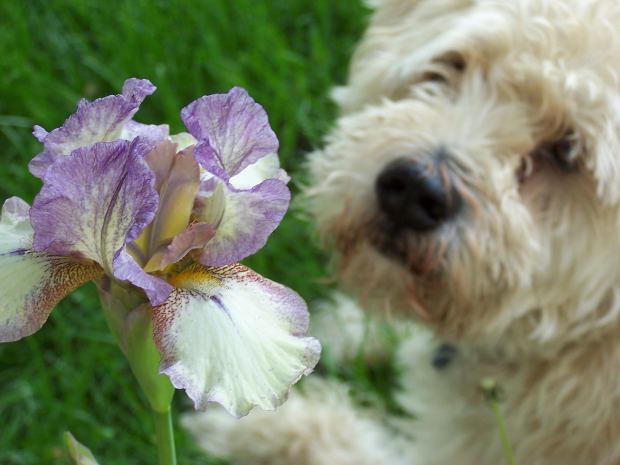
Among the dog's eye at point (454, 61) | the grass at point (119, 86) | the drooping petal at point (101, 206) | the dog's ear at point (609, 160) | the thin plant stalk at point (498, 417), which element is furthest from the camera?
the grass at point (119, 86)

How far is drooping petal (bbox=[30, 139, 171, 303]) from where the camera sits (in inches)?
16.1

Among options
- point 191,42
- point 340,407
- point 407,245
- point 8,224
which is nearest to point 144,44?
point 191,42

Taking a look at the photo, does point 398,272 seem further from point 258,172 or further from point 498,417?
point 258,172

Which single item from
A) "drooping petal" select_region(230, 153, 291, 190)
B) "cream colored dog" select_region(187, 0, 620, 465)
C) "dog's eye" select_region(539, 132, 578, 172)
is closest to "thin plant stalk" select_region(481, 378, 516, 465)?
"drooping petal" select_region(230, 153, 291, 190)

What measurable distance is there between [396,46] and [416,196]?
41cm

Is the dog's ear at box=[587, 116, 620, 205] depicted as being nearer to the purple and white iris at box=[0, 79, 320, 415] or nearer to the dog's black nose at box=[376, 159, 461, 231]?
the dog's black nose at box=[376, 159, 461, 231]

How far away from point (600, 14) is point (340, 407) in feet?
3.71

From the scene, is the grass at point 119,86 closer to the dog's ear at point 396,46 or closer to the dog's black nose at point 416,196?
the dog's ear at point 396,46

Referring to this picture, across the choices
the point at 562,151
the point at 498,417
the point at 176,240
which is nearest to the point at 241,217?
the point at 176,240

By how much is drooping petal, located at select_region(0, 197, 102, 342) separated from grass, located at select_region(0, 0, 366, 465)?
158cm

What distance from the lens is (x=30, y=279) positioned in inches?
17.9

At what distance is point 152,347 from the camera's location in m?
0.47

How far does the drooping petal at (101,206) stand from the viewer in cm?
41

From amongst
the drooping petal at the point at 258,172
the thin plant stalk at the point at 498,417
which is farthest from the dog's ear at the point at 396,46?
the drooping petal at the point at 258,172
